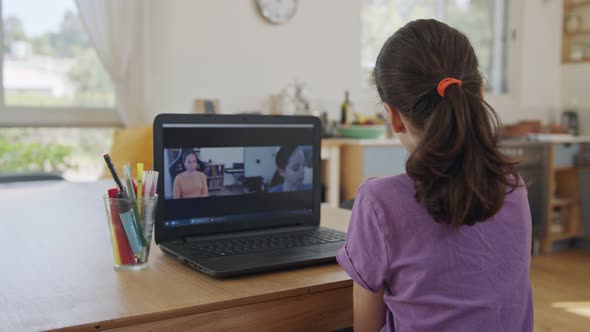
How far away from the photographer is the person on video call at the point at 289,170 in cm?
127

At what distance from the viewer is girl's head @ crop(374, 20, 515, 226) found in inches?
33.7

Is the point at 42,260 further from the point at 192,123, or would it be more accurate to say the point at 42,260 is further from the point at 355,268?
the point at 355,268

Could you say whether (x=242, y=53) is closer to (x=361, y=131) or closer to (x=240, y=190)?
(x=361, y=131)

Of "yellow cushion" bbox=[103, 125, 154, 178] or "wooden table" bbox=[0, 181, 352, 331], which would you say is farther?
"yellow cushion" bbox=[103, 125, 154, 178]

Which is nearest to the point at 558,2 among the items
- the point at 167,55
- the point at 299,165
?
the point at 167,55

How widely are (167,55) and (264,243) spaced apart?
9.41 feet

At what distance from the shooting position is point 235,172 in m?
1.22

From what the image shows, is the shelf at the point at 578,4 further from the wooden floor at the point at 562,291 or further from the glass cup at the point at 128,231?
the glass cup at the point at 128,231

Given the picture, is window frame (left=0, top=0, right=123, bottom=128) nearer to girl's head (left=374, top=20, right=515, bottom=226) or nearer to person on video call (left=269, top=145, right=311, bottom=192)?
person on video call (left=269, top=145, right=311, bottom=192)

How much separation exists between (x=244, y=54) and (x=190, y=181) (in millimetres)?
2998

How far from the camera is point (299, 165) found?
1305mm

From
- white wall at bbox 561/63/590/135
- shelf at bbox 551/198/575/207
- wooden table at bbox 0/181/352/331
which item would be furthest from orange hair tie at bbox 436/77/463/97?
white wall at bbox 561/63/590/135

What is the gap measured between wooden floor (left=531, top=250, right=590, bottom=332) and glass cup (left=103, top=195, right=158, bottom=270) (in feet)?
7.80

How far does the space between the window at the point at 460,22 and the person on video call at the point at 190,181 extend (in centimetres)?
372
